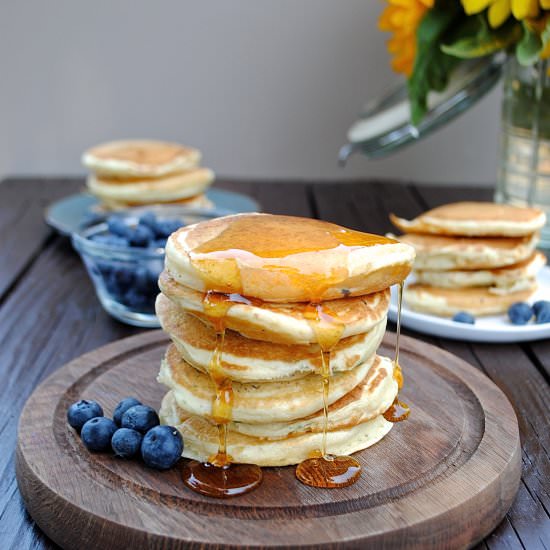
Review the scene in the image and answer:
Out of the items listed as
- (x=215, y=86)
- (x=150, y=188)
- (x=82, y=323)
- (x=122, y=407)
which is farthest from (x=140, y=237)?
(x=215, y=86)

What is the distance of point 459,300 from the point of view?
5.26 feet

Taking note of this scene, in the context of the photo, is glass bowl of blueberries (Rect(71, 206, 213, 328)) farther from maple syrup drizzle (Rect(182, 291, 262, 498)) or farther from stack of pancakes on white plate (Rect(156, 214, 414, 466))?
maple syrup drizzle (Rect(182, 291, 262, 498))

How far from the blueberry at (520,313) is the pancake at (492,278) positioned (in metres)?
0.05

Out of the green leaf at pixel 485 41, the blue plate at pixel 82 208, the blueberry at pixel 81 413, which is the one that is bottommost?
the blue plate at pixel 82 208

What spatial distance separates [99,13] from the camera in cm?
312

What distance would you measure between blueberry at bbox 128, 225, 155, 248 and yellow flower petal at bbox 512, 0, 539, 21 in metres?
0.86

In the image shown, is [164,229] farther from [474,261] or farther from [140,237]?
[474,261]

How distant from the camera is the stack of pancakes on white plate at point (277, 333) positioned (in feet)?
3.26

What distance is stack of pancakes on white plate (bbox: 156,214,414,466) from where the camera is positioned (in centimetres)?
99

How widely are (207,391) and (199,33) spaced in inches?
91.4

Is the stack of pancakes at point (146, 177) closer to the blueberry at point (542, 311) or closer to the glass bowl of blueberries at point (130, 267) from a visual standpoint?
the glass bowl of blueberries at point (130, 267)

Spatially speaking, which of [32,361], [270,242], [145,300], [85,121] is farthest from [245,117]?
[270,242]

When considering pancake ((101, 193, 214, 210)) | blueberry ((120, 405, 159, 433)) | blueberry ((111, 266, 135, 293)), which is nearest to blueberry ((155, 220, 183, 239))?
blueberry ((111, 266, 135, 293))

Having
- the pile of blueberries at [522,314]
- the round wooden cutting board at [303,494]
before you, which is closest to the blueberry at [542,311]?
the pile of blueberries at [522,314]
